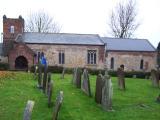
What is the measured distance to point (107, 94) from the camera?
53.5ft

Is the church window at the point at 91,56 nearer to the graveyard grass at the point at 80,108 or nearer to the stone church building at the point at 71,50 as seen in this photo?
the stone church building at the point at 71,50

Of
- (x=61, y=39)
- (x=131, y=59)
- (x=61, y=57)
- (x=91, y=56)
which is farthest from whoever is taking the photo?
(x=131, y=59)

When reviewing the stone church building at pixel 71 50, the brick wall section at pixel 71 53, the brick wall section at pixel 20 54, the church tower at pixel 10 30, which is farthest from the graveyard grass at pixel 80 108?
the church tower at pixel 10 30

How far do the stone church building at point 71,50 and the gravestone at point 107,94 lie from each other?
130 ft

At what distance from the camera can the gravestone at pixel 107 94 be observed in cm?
1585

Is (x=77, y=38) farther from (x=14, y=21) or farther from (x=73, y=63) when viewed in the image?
(x=14, y=21)

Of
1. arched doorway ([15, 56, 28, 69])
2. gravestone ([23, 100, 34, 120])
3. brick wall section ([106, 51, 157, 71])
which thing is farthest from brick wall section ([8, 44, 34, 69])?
gravestone ([23, 100, 34, 120])

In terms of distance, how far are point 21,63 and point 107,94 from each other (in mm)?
42032

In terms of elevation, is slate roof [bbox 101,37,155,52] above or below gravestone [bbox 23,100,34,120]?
above

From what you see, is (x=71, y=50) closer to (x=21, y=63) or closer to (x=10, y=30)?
(x=21, y=63)

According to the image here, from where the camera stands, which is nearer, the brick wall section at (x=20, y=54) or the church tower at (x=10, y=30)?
the brick wall section at (x=20, y=54)

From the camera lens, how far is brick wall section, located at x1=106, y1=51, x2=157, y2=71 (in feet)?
211

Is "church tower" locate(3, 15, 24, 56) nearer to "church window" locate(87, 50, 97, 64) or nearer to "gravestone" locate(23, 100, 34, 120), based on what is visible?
"church window" locate(87, 50, 97, 64)

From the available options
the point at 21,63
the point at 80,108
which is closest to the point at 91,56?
the point at 21,63
